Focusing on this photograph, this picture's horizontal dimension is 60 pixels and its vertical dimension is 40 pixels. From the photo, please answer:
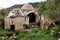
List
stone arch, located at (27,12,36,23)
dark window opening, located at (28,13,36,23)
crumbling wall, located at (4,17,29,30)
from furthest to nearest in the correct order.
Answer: dark window opening, located at (28,13,36,23) < stone arch, located at (27,12,36,23) < crumbling wall, located at (4,17,29,30)

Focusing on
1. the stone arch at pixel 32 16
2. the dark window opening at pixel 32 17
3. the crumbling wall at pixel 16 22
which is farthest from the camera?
the dark window opening at pixel 32 17

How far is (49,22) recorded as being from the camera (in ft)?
40.4

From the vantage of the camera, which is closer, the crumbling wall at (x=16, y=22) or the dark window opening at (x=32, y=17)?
the crumbling wall at (x=16, y=22)

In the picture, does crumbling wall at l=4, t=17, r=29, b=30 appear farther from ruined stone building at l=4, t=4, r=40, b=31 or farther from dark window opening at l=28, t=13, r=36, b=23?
dark window opening at l=28, t=13, r=36, b=23

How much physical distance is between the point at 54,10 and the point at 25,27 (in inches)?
111

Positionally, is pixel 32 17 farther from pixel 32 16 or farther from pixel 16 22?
pixel 16 22

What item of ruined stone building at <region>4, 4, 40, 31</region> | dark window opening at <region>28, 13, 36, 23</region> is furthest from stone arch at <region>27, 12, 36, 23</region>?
ruined stone building at <region>4, 4, 40, 31</region>

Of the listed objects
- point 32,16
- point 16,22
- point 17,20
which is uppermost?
point 32,16

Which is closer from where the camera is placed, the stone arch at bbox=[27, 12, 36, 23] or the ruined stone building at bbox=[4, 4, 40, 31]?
the ruined stone building at bbox=[4, 4, 40, 31]

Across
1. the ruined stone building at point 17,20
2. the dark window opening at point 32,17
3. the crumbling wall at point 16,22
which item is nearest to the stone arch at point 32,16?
the dark window opening at point 32,17

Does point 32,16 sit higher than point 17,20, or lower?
higher

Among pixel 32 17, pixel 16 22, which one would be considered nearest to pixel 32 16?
pixel 32 17

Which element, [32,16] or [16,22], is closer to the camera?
[16,22]

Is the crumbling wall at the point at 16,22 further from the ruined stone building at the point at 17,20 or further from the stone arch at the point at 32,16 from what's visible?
the stone arch at the point at 32,16
